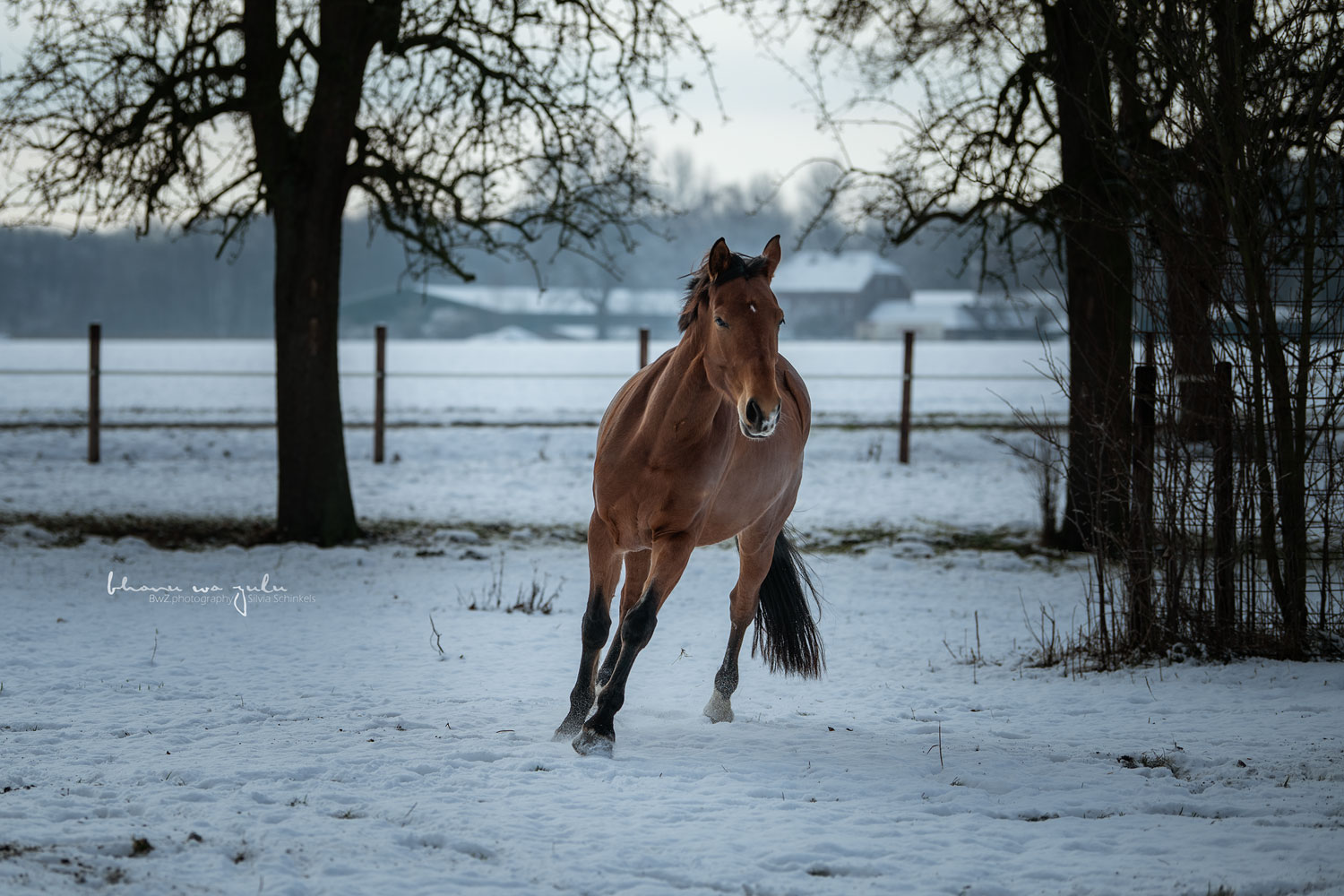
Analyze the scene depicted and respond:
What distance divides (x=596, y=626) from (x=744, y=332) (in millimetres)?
1567

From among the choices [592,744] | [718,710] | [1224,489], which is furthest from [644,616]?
[1224,489]

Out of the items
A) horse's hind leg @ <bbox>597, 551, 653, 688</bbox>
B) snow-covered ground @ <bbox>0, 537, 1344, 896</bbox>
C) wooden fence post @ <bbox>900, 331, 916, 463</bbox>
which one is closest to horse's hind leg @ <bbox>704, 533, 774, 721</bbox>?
snow-covered ground @ <bbox>0, 537, 1344, 896</bbox>

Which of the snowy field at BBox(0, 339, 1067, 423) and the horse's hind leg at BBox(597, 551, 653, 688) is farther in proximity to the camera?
the snowy field at BBox(0, 339, 1067, 423)

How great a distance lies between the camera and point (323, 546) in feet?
29.8

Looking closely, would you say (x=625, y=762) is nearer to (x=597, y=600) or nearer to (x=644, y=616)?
(x=644, y=616)

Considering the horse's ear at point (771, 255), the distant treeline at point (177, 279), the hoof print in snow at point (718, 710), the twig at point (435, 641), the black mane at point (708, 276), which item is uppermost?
the distant treeline at point (177, 279)

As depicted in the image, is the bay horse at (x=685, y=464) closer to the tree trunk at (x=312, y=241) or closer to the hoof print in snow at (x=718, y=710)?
the hoof print in snow at (x=718, y=710)

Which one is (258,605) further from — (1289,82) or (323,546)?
(1289,82)

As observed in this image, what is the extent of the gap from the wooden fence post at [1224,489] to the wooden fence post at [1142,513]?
31 centimetres

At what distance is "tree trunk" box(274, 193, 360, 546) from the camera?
352 inches

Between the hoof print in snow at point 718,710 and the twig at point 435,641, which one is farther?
the twig at point 435,641

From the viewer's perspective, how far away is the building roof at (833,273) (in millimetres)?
70938

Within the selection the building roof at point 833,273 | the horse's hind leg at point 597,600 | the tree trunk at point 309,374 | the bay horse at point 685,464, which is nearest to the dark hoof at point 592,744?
the bay horse at point 685,464

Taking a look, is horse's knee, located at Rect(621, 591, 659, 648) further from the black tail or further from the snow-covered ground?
the black tail
